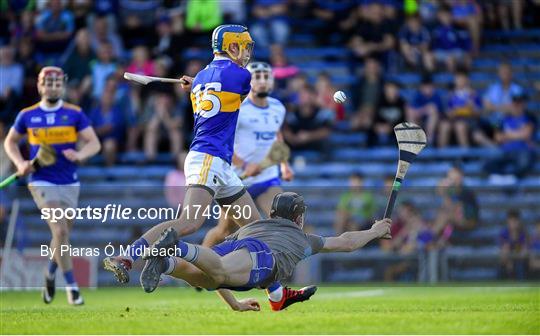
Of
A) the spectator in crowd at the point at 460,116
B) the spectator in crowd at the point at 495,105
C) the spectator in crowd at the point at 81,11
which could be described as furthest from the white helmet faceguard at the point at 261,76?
the spectator in crowd at the point at 81,11

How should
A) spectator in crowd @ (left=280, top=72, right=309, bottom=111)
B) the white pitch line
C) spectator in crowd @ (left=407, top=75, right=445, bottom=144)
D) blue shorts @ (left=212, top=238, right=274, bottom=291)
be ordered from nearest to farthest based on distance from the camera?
blue shorts @ (left=212, top=238, right=274, bottom=291)
the white pitch line
spectator in crowd @ (left=280, top=72, right=309, bottom=111)
spectator in crowd @ (left=407, top=75, right=445, bottom=144)

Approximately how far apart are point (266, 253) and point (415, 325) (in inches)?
55.8

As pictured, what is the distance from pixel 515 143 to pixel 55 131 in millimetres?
10139

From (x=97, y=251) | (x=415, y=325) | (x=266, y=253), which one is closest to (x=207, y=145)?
(x=266, y=253)

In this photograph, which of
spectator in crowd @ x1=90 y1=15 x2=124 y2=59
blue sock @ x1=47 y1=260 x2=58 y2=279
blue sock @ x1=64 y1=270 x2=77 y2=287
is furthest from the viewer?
spectator in crowd @ x1=90 y1=15 x2=124 y2=59

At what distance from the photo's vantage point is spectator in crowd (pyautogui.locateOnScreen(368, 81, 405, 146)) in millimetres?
22906

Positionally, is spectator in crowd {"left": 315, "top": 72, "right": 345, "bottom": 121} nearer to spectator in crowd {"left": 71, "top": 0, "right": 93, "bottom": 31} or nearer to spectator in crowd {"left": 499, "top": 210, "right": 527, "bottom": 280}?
spectator in crowd {"left": 499, "top": 210, "right": 527, "bottom": 280}

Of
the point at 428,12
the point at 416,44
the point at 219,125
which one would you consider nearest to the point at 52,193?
the point at 219,125

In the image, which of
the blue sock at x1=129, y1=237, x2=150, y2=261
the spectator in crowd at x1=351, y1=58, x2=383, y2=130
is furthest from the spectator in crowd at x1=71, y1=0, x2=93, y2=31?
the blue sock at x1=129, y1=237, x2=150, y2=261

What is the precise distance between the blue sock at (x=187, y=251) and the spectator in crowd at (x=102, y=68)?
1283 centimetres

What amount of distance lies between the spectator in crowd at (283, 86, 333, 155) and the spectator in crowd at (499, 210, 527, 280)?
3883mm

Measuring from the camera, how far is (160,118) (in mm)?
22531

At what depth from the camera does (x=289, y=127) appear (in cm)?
2252

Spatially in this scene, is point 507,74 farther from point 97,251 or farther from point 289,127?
point 97,251
